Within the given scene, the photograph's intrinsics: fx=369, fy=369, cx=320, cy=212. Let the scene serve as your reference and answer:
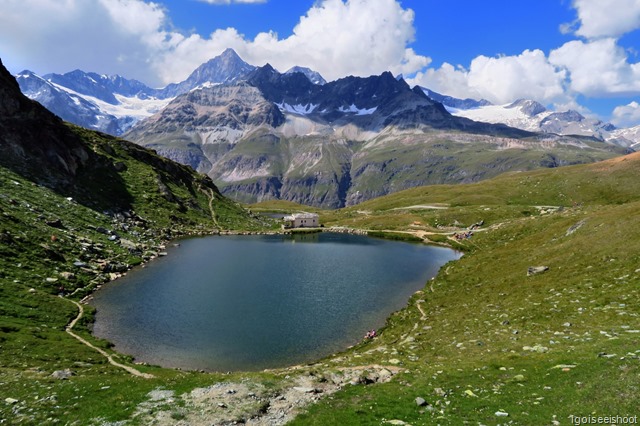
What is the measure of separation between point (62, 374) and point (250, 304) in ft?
116

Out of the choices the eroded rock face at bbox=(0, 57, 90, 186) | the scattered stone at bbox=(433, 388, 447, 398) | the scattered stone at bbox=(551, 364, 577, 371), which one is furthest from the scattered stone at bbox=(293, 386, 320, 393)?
the eroded rock face at bbox=(0, 57, 90, 186)

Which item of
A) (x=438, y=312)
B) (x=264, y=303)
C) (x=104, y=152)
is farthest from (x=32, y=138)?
(x=438, y=312)

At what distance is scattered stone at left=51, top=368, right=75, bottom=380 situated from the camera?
29.9m

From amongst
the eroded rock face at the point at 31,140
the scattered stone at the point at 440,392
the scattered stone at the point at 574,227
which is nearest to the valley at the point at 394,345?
the scattered stone at the point at 440,392

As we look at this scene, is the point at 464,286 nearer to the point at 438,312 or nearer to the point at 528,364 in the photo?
the point at 438,312

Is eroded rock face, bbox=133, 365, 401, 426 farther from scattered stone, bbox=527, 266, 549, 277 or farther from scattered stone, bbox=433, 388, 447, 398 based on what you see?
scattered stone, bbox=527, 266, 549, 277

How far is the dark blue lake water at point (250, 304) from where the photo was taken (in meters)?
47.4

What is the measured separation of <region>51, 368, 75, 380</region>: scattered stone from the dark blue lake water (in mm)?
12944

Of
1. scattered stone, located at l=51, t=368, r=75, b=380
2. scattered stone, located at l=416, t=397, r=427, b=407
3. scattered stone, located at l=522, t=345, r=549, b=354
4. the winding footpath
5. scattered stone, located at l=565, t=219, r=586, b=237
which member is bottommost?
the winding footpath

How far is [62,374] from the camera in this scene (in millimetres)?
30641

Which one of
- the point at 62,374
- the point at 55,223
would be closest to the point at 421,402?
the point at 62,374

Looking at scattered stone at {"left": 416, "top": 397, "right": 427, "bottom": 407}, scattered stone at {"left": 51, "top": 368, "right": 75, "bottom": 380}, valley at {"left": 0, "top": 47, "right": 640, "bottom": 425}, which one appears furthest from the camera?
scattered stone at {"left": 51, "top": 368, "right": 75, "bottom": 380}

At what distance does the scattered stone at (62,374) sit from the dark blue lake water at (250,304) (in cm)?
1294

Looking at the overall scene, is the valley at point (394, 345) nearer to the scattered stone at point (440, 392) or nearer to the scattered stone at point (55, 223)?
the scattered stone at point (440, 392)
